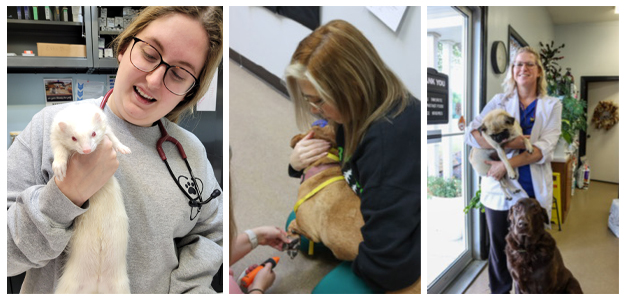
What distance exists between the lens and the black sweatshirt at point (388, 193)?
1.57m

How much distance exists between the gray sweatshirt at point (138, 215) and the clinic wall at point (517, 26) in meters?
1.13

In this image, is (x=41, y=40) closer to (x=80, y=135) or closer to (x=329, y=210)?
(x=80, y=135)

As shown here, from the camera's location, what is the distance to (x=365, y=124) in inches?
61.9

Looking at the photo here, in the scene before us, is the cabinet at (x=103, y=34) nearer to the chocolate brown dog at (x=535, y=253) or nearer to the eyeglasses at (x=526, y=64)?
the eyeglasses at (x=526, y=64)

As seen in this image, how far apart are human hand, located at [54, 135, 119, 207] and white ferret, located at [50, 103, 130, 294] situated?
3cm

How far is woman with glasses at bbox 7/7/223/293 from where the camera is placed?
1.22m

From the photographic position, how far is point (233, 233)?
1585mm

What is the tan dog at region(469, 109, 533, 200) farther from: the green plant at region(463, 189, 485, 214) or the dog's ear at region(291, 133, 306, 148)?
the dog's ear at region(291, 133, 306, 148)

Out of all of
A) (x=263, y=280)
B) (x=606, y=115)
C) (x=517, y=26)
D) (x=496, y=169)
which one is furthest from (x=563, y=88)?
(x=263, y=280)

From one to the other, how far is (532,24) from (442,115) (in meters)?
0.48

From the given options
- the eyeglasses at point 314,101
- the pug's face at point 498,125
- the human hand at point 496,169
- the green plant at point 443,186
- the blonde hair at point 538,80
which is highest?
the blonde hair at point 538,80

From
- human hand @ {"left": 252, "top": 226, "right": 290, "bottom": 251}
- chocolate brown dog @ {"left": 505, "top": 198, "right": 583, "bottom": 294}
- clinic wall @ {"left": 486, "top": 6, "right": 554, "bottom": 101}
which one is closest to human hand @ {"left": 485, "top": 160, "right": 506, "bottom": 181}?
chocolate brown dog @ {"left": 505, "top": 198, "right": 583, "bottom": 294}

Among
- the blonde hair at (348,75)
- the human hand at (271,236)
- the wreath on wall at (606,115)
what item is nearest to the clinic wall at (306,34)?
the blonde hair at (348,75)

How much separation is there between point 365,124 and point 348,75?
Answer: 0.63ft
